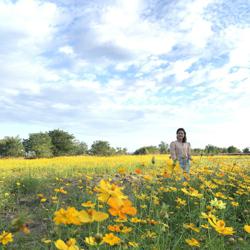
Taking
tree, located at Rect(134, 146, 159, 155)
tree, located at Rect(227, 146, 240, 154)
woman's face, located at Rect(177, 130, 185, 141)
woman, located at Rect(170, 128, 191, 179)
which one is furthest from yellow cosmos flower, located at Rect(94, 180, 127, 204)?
tree, located at Rect(227, 146, 240, 154)

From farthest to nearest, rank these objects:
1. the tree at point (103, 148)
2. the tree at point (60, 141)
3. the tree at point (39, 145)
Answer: the tree at point (60, 141), the tree at point (103, 148), the tree at point (39, 145)

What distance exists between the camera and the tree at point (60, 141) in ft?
84.1

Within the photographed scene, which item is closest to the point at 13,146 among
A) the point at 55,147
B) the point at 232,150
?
the point at 55,147

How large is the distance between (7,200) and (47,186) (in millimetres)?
1000

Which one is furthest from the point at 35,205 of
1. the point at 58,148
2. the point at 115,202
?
the point at 58,148

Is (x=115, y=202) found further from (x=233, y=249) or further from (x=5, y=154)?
(x=5, y=154)

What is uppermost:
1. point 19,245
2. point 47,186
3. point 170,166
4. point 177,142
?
point 177,142

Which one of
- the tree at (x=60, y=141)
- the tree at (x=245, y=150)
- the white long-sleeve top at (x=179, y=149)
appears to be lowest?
the white long-sleeve top at (x=179, y=149)

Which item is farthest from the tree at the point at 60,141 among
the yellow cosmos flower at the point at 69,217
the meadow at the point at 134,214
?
the yellow cosmos flower at the point at 69,217

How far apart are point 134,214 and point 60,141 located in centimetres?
2521

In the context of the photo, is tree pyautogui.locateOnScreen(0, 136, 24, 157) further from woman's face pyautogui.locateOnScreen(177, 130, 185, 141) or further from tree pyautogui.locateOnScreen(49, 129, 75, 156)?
woman's face pyautogui.locateOnScreen(177, 130, 185, 141)

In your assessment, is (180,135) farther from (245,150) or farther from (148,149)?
(245,150)

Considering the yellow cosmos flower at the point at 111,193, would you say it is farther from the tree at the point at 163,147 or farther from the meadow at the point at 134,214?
the tree at the point at 163,147

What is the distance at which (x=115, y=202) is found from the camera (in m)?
0.93
